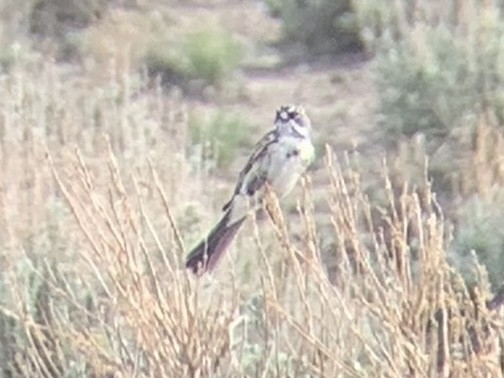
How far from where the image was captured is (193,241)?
823 cm

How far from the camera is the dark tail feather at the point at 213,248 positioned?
6016 mm

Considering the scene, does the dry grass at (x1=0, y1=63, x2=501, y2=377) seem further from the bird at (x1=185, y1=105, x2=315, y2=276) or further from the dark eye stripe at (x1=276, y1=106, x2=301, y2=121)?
the dark eye stripe at (x1=276, y1=106, x2=301, y2=121)

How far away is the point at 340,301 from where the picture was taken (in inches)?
205

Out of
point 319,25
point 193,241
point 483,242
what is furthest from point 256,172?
point 319,25

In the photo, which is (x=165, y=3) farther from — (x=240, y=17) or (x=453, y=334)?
(x=453, y=334)

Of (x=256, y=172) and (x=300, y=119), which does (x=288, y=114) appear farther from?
(x=256, y=172)

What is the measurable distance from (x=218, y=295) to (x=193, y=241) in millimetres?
2114

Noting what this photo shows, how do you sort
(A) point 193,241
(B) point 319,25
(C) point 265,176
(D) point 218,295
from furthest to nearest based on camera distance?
(B) point 319,25 → (A) point 193,241 → (C) point 265,176 → (D) point 218,295

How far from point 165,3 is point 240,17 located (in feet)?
2.59

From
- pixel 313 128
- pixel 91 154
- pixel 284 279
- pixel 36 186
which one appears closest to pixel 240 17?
pixel 313 128

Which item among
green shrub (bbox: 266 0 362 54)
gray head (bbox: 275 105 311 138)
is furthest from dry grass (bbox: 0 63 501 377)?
green shrub (bbox: 266 0 362 54)

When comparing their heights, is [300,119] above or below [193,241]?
above

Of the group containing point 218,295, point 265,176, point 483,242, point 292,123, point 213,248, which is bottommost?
point 483,242

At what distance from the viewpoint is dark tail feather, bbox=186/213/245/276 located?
602cm
